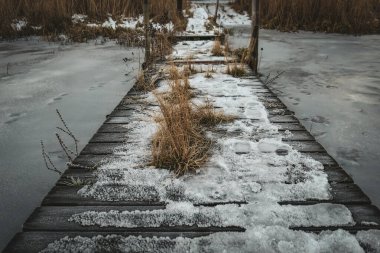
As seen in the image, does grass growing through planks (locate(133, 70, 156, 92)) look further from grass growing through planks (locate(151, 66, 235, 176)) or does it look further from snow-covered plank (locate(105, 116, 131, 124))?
grass growing through planks (locate(151, 66, 235, 176))

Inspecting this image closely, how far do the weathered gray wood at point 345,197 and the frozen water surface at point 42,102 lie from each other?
1.68 m

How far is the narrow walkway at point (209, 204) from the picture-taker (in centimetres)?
Answer: 156

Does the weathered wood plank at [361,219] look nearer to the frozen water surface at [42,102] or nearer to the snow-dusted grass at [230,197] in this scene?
the snow-dusted grass at [230,197]

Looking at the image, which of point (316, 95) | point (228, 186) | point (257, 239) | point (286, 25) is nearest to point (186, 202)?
point (228, 186)

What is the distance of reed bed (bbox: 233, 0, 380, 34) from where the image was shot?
9766mm

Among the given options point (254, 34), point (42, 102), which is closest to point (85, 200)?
point (42, 102)

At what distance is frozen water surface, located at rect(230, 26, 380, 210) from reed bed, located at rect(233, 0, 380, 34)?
61 centimetres

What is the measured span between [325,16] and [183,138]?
9529 millimetres

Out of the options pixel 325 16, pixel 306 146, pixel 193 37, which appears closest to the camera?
pixel 306 146

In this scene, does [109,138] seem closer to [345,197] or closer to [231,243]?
[231,243]

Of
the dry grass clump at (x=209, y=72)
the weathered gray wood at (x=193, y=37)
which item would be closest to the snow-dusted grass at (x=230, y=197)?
the dry grass clump at (x=209, y=72)

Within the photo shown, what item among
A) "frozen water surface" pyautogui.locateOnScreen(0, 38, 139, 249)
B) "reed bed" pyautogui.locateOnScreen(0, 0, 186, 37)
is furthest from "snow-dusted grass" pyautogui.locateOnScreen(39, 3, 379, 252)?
"reed bed" pyautogui.locateOnScreen(0, 0, 186, 37)

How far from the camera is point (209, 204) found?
5.96 feet

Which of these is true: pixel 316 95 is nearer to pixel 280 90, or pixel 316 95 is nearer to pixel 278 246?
pixel 280 90
